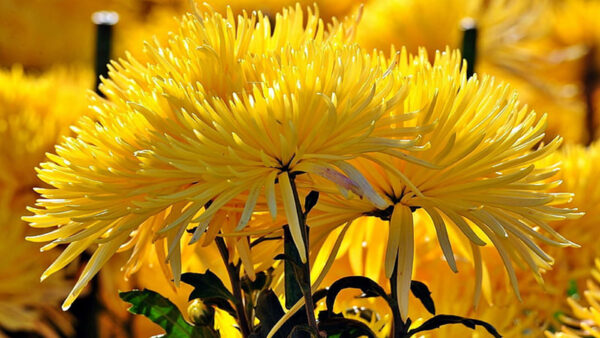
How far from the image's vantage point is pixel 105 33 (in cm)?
79

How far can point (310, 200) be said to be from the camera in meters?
0.34

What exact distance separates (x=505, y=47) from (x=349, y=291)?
0.74m

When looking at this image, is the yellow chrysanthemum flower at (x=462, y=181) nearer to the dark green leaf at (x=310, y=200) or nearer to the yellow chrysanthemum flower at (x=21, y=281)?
the dark green leaf at (x=310, y=200)

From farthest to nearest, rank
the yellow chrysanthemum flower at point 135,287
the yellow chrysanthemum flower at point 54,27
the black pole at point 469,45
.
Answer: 1. the yellow chrysanthemum flower at point 54,27
2. the black pole at point 469,45
3. the yellow chrysanthemum flower at point 135,287

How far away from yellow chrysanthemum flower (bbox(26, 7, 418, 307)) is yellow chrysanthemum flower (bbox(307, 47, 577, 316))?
0.02 meters

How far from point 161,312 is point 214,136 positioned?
97 millimetres

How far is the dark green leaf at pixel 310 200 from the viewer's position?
34 centimetres

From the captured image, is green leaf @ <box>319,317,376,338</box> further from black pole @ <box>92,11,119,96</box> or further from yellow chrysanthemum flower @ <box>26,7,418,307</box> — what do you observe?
black pole @ <box>92,11,119,96</box>

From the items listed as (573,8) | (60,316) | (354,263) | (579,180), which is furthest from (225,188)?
(573,8)

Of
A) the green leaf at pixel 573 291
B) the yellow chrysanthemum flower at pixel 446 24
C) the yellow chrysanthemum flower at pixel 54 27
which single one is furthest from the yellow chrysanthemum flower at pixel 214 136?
the yellow chrysanthemum flower at pixel 54 27

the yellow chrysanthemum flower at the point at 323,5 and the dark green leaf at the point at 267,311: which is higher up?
the yellow chrysanthemum flower at the point at 323,5

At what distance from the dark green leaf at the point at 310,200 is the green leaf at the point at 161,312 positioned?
0.27 feet

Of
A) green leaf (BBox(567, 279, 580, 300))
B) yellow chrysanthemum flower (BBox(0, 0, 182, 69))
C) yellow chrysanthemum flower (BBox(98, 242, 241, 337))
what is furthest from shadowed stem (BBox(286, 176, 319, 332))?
yellow chrysanthemum flower (BBox(0, 0, 182, 69))

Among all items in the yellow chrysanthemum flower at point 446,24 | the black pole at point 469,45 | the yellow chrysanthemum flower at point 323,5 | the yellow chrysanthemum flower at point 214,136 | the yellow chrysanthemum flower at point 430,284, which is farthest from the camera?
the yellow chrysanthemum flower at point 323,5
